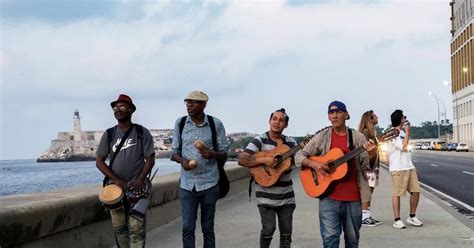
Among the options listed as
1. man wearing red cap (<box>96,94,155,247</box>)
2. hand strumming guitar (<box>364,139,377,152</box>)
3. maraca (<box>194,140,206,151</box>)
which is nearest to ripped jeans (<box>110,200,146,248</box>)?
man wearing red cap (<box>96,94,155,247</box>)

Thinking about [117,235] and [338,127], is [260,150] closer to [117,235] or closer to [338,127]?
[338,127]

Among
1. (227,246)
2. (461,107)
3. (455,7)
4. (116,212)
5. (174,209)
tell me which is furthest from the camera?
(455,7)

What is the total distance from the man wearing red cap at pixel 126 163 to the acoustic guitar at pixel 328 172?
1526mm

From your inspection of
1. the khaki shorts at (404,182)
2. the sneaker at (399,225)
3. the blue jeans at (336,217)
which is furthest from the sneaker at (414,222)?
the blue jeans at (336,217)

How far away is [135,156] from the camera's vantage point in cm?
596

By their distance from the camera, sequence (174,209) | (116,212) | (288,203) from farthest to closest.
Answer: (174,209), (288,203), (116,212)

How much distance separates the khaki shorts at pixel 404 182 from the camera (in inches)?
370

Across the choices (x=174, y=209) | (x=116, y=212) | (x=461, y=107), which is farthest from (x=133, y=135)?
(x=461, y=107)

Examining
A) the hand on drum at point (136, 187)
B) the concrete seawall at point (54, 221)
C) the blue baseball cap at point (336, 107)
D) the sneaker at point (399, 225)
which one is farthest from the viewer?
the sneaker at point (399, 225)

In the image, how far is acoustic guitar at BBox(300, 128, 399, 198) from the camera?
5809 millimetres

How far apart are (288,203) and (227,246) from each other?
5.71 feet

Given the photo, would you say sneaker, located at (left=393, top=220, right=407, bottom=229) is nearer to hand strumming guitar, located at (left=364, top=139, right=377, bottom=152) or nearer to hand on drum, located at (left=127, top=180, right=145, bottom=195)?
hand strumming guitar, located at (left=364, top=139, right=377, bottom=152)

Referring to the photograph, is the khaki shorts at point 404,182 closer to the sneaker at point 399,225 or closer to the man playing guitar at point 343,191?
the sneaker at point 399,225

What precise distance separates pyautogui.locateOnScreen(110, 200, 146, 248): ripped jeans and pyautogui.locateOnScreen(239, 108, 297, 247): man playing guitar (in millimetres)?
1269
